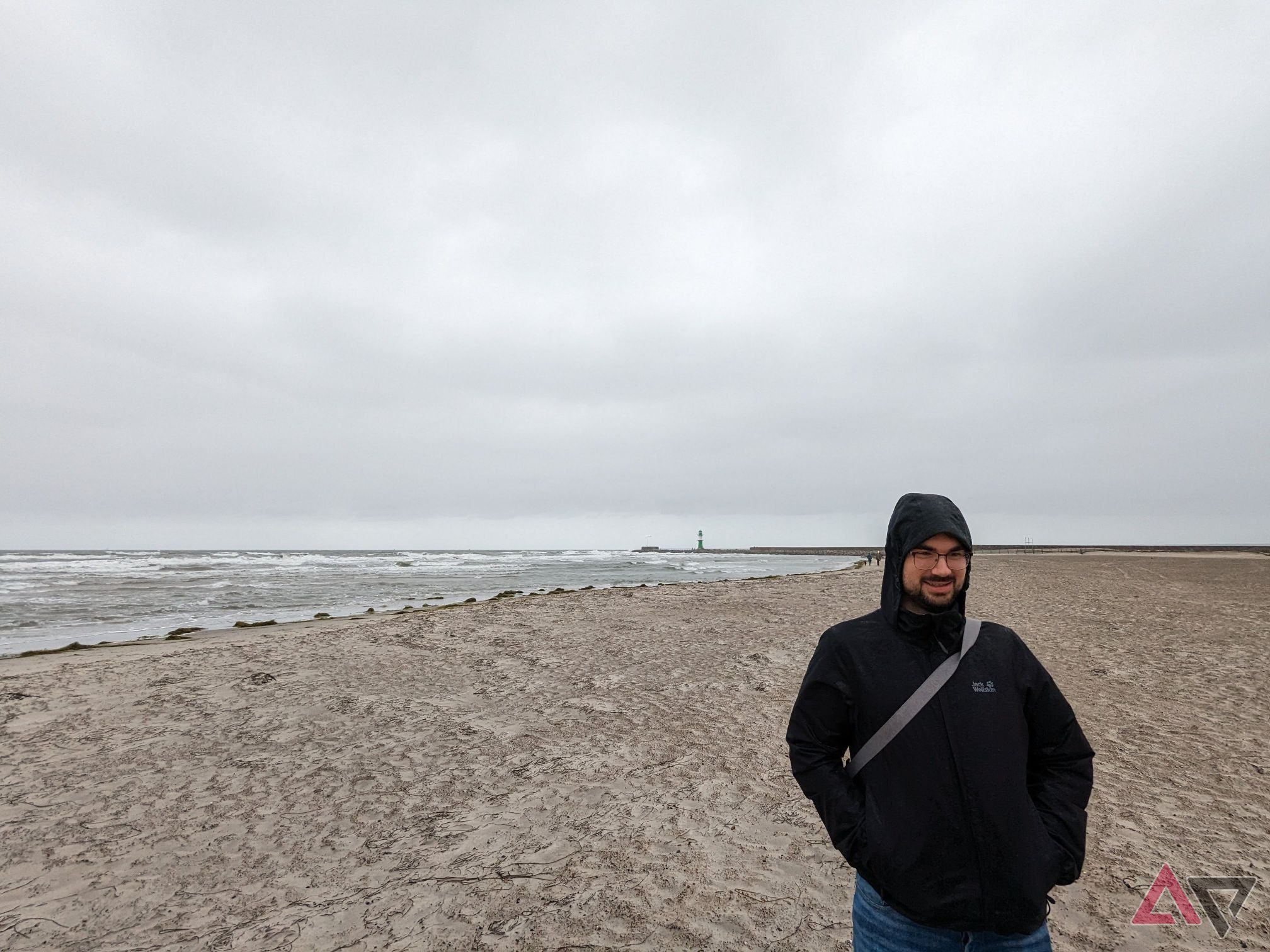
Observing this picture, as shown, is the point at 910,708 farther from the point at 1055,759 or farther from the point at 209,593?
the point at 209,593

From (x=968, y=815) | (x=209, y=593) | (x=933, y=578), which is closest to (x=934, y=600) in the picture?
(x=933, y=578)

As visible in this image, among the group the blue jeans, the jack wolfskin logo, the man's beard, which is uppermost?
the man's beard

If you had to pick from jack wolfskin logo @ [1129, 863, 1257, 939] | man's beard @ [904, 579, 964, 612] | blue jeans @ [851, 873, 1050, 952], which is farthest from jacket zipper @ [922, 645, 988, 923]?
jack wolfskin logo @ [1129, 863, 1257, 939]

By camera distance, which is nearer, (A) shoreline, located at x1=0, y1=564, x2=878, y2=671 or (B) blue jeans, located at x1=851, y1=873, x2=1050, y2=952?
(B) blue jeans, located at x1=851, y1=873, x2=1050, y2=952

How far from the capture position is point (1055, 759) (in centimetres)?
241

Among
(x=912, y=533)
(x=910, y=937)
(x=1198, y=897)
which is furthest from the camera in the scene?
(x=1198, y=897)

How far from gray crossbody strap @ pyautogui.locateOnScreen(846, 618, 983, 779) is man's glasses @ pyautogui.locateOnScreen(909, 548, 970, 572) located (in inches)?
9.0

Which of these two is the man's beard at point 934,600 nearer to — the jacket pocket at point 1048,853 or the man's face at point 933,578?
the man's face at point 933,578

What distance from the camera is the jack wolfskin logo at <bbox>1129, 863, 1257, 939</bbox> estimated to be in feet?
13.6

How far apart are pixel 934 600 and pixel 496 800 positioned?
17.4 ft

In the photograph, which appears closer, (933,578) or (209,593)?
(933,578)

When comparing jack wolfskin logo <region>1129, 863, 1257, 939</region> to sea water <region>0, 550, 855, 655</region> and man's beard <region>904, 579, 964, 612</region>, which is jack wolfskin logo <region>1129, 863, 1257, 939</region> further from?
sea water <region>0, 550, 855, 655</region>

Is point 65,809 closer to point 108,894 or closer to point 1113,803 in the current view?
point 108,894

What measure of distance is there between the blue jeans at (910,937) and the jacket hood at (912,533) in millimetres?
1044
